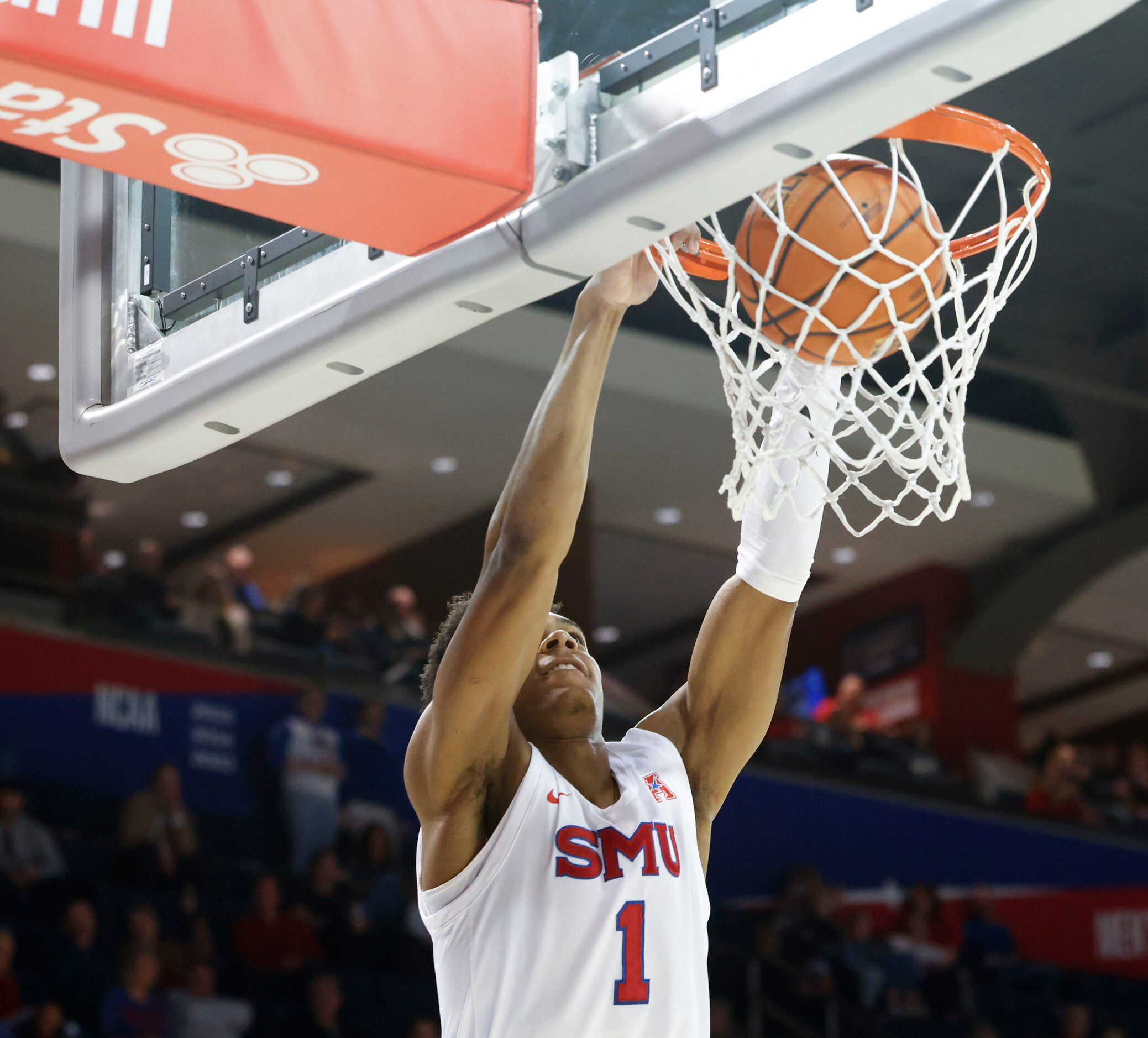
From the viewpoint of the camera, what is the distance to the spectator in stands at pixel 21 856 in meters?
8.24

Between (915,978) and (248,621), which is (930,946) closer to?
(915,978)

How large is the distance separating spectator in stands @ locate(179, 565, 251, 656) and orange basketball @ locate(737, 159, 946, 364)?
809 centimetres

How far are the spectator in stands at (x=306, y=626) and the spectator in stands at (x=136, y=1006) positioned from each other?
149 inches

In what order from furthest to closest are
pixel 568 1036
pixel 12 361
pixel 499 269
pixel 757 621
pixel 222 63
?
1. pixel 12 361
2. pixel 757 621
3. pixel 568 1036
4. pixel 499 269
5. pixel 222 63

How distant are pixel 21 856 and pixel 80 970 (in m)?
0.90

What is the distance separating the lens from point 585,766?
3293 millimetres

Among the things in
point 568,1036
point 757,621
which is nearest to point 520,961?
point 568,1036

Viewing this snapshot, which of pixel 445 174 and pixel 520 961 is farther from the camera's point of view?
pixel 520 961

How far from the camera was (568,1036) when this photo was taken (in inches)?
116

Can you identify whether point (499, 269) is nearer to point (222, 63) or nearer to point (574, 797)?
point (222, 63)

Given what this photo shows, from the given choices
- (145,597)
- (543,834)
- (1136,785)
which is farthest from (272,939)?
(1136,785)

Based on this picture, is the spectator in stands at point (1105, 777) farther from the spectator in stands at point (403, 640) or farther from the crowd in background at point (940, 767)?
the spectator in stands at point (403, 640)

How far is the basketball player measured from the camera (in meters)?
2.96

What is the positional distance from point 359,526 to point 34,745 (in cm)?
605
